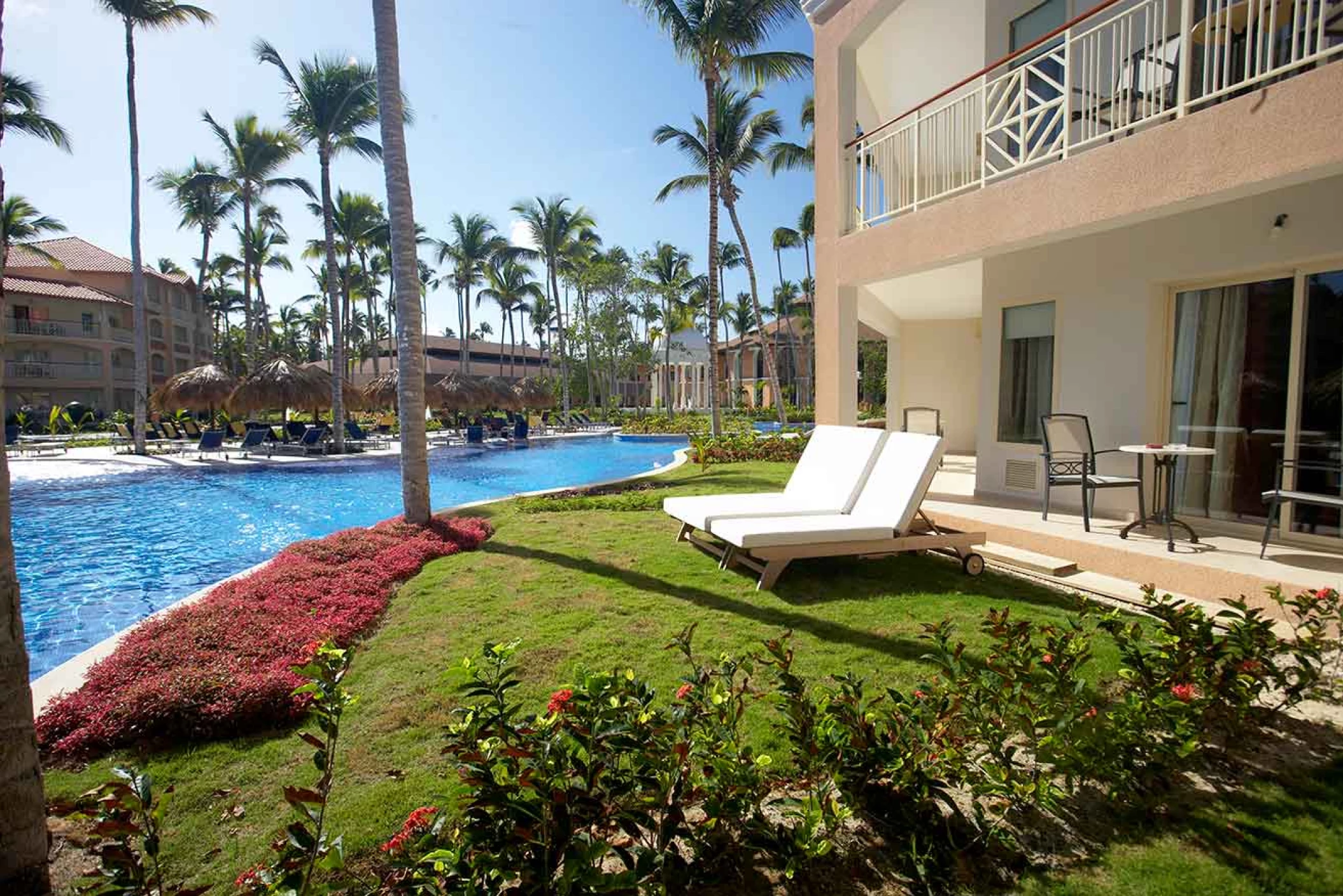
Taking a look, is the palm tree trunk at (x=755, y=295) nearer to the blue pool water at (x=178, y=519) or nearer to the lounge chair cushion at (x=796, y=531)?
the blue pool water at (x=178, y=519)

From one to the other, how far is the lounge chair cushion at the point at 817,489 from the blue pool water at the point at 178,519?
18.9ft

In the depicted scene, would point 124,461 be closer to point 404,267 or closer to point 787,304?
point 404,267

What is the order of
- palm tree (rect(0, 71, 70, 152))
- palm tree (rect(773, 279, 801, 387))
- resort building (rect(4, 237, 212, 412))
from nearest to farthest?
palm tree (rect(0, 71, 70, 152)) → resort building (rect(4, 237, 212, 412)) → palm tree (rect(773, 279, 801, 387))

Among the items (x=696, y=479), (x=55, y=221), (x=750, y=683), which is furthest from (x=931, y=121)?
(x=55, y=221)

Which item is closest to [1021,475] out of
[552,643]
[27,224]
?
[552,643]

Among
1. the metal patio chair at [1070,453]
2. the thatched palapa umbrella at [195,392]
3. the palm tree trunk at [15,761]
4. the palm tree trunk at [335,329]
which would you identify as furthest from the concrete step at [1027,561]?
the thatched palapa umbrella at [195,392]

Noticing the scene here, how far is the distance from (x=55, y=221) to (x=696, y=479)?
30.6 m

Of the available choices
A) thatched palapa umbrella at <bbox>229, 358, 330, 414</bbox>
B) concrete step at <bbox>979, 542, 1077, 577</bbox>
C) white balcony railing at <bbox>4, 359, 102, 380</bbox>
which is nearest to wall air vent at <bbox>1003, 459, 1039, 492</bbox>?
concrete step at <bbox>979, 542, 1077, 577</bbox>

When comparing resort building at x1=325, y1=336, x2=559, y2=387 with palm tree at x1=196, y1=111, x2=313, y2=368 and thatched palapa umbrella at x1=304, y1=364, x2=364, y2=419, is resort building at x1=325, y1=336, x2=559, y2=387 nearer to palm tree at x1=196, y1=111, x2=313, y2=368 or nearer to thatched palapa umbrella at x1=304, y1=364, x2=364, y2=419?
palm tree at x1=196, y1=111, x2=313, y2=368

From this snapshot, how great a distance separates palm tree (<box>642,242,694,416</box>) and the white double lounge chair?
104 feet

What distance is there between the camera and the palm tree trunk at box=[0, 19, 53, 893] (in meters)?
1.75

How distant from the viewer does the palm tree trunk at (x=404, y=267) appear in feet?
26.5

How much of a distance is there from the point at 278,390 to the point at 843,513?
23.0 metres

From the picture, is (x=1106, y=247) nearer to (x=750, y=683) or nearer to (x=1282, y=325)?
(x=1282, y=325)
